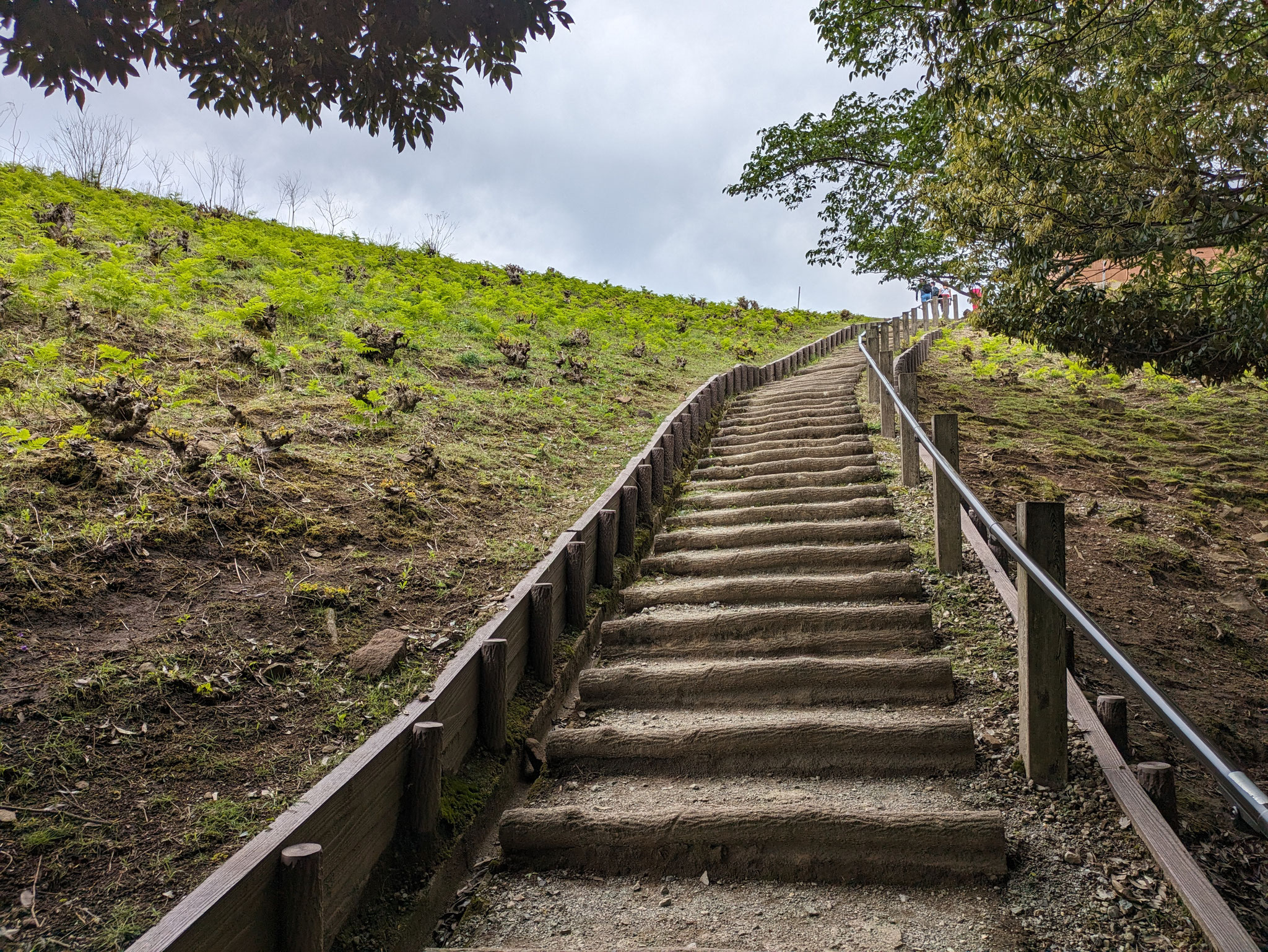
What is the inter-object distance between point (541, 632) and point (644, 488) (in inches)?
98.8

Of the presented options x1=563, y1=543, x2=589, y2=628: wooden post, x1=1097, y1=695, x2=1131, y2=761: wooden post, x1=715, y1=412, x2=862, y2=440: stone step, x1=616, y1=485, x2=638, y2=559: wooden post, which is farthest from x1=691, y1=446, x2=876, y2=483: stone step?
x1=1097, y1=695, x2=1131, y2=761: wooden post

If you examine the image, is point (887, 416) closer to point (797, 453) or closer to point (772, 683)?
point (797, 453)

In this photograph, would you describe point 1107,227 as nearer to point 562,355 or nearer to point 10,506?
point 562,355

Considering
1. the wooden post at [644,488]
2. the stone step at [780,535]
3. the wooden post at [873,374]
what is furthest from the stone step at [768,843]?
the wooden post at [873,374]

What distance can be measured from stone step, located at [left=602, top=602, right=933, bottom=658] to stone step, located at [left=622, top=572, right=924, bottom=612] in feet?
0.59

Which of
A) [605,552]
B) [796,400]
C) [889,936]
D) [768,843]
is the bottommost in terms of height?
[889,936]

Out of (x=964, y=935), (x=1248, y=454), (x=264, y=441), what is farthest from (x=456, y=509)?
(x=1248, y=454)

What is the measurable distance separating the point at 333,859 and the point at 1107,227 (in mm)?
7169

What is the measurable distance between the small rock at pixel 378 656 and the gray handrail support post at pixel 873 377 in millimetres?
7440

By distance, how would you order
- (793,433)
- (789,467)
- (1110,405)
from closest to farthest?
(789,467) < (793,433) < (1110,405)

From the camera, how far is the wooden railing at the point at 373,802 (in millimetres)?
1842

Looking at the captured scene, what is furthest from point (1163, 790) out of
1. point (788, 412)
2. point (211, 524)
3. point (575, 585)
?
point (788, 412)

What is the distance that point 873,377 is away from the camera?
35.6 feet

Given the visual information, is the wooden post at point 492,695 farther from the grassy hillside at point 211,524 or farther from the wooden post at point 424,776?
the wooden post at point 424,776
